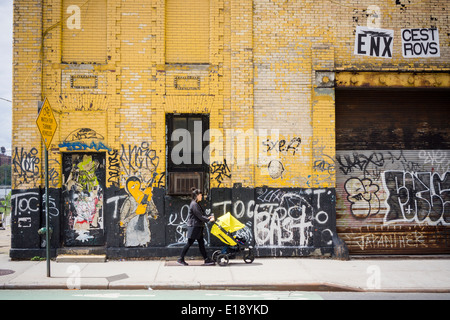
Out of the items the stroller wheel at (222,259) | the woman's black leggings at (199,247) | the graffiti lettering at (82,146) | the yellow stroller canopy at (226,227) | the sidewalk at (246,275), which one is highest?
the graffiti lettering at (82,146)

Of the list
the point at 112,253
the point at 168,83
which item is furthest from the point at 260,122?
the point at 112,253

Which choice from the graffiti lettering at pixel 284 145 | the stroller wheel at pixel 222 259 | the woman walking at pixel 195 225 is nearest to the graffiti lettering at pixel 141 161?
the woman walking at pixel 195 225

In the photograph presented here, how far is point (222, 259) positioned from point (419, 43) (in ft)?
26.3

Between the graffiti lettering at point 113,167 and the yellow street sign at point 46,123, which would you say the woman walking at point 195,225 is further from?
the yellow street sign at point 46,123

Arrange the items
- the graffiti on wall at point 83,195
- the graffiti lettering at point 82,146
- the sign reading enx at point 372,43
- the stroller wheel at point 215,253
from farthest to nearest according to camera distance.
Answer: the sign reading enx at point 372,43
the graffiti on wall at point 83,195
the graffiti lettering at point 82,146
the stroller wheel at point 215,253

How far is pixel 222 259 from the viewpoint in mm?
9664

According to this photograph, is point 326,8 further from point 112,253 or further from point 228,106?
point 112,253

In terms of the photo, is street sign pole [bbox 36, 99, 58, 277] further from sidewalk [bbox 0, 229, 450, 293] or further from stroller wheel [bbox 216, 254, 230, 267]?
stroller wheel [bbox 216, 254, 230, 267]

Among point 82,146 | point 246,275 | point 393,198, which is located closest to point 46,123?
point 82,146

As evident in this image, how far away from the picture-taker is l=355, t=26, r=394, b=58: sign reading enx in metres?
10.9

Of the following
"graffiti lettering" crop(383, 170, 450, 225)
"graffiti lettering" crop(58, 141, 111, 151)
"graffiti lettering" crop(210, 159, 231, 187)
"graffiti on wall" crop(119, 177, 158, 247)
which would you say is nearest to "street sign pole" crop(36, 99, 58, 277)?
"graffiti lettering" crop(58, 141, 111, 151)

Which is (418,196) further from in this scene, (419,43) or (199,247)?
(199,247)

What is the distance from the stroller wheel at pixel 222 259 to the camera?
9531 millimetres

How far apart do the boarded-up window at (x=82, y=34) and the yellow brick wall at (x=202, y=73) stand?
1.1 inches
